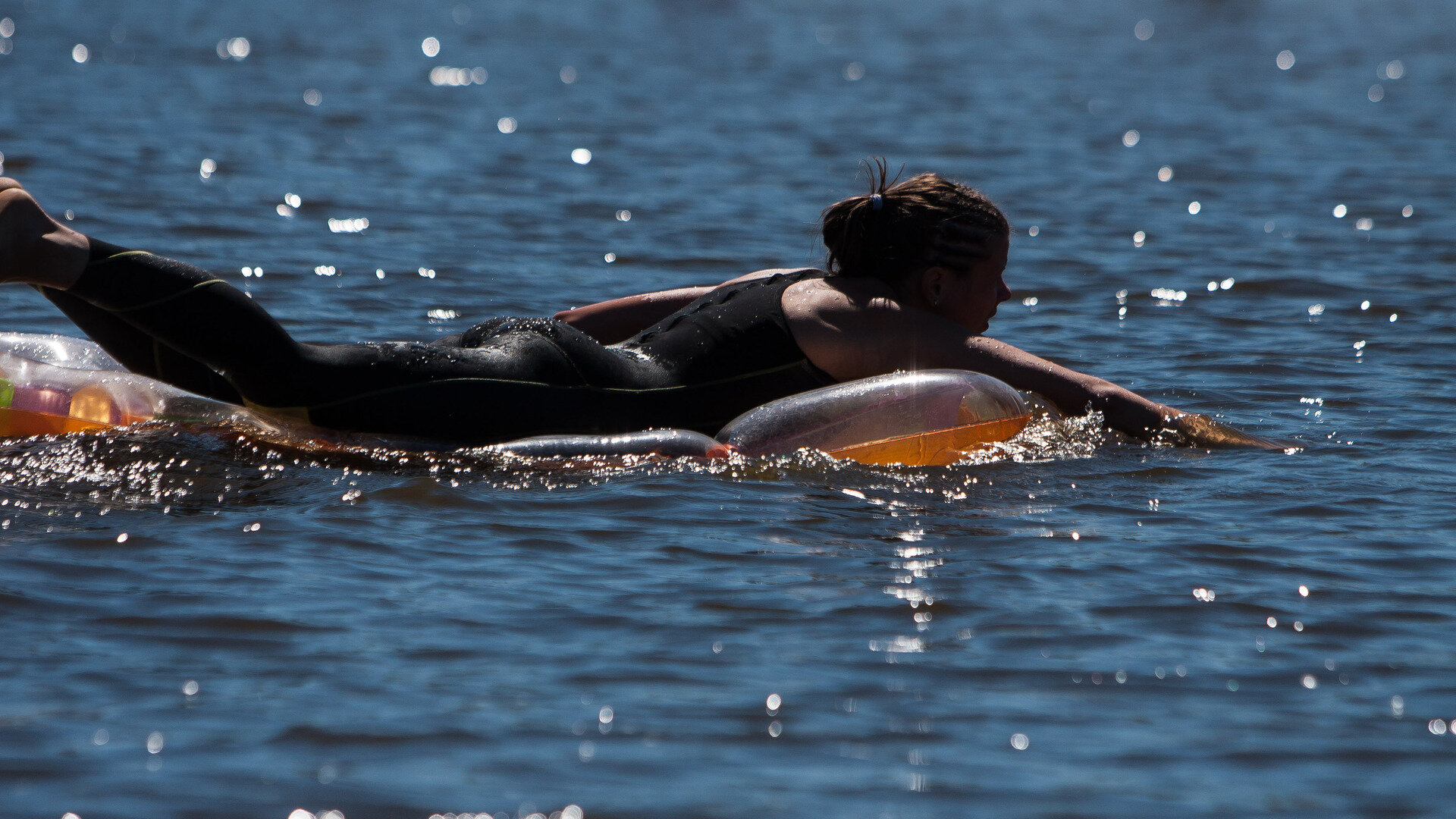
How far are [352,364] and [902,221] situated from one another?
1.87 m

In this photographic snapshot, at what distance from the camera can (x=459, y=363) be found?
524 cm

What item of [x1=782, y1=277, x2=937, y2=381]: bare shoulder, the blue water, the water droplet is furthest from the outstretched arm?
the water droplet

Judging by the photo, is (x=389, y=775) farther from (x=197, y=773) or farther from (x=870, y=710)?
(x=870, y=710)

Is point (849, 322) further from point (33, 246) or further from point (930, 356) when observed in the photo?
point (33, 246)

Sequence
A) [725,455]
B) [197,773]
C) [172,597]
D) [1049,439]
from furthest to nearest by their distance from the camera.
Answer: [1049,439] < [725,455] < [172,597] < [197,773]

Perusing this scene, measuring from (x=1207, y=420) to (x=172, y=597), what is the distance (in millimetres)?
3599

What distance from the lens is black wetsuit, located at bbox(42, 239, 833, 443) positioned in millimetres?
4762

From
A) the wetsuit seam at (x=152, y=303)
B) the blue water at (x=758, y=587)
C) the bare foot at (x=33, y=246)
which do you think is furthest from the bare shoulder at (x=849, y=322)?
the bare foot at (x=33, y=246)

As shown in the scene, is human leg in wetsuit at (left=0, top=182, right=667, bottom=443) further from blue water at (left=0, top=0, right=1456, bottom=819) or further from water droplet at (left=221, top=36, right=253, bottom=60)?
water droplet at (left=221, top=36, right=253, bottom=60)

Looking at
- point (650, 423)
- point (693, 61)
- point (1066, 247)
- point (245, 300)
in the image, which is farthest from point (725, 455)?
point (693, 61)

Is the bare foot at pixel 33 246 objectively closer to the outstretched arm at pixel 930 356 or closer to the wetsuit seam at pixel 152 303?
the wetsuit seam at pixel 152 303

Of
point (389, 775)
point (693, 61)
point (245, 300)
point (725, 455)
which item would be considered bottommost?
point (389, 775)

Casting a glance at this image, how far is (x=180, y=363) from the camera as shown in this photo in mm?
5336

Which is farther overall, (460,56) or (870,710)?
(460,56)
